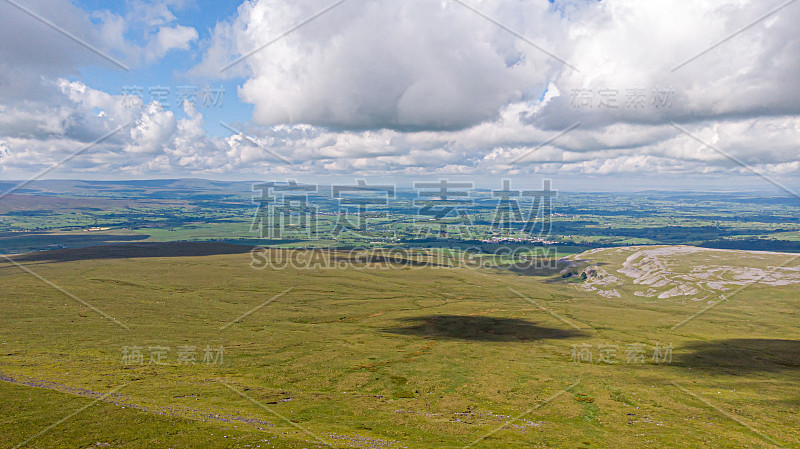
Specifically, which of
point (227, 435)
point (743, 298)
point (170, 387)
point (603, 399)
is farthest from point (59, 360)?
point (743, 298)

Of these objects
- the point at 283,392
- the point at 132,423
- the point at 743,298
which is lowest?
the point at 743,298

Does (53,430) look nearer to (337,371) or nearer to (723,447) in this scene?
(337,371)

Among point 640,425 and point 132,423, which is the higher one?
point 132,423

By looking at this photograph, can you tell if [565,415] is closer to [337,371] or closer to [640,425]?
[640,425]

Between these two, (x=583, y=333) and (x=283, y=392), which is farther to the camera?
(x=583, y=333)

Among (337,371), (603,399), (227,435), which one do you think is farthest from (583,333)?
(227,435)

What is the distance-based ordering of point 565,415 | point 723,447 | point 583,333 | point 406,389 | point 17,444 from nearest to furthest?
point 17,444 < point 723,447 < point 565,415 < point 406,389 < point 583,333

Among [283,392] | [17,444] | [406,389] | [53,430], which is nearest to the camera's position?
[17,444]
